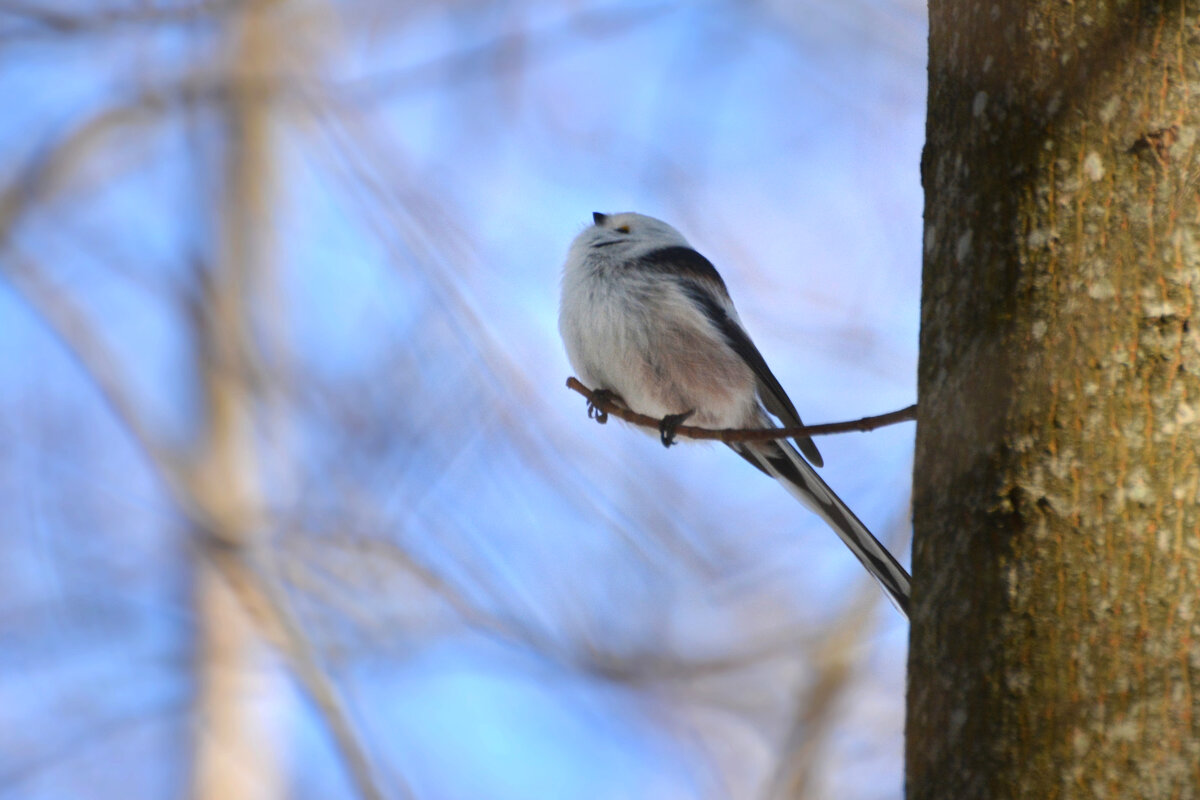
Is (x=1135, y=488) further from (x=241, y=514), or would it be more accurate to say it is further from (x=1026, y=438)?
(x=241, y=514)

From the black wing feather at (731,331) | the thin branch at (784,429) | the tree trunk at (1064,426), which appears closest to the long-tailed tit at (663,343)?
the black wing feather at (731,331)

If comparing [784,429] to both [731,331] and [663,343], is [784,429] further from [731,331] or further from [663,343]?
[731,331]

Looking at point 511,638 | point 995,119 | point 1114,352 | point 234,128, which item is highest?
point 234,128

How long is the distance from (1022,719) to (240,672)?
5119 millimetres

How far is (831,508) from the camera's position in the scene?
352cm

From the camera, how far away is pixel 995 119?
166cm

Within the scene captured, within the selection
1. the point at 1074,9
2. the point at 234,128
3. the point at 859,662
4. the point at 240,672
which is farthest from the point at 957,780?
the point at 234,128

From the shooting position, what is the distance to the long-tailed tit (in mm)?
4277

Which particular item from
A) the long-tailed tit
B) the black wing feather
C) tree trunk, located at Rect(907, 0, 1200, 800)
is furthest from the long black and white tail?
tree trunk, located at Rect(907, 0, 1200, 800)

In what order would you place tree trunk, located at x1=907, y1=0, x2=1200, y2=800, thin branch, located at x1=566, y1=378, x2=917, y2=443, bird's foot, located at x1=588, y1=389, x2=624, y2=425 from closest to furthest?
tree trunk, located at x1=907, y1=0, x2=1200, y2=800 → thin branch, located at x1=566, y1=378, x2=917, y2=443 → bird's foot, located at x1=588, y1=389, x2=624, y2=425

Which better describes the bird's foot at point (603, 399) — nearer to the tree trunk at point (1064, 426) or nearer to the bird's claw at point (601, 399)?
the bird's claw at point (601, 399)

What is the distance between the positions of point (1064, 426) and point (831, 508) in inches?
82.4

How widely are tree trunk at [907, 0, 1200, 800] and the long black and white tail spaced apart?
3.45 feet

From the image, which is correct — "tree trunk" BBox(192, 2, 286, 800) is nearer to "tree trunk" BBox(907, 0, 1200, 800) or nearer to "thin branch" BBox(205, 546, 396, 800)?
"thin branch" BBox(205, 546, 396, 800)
